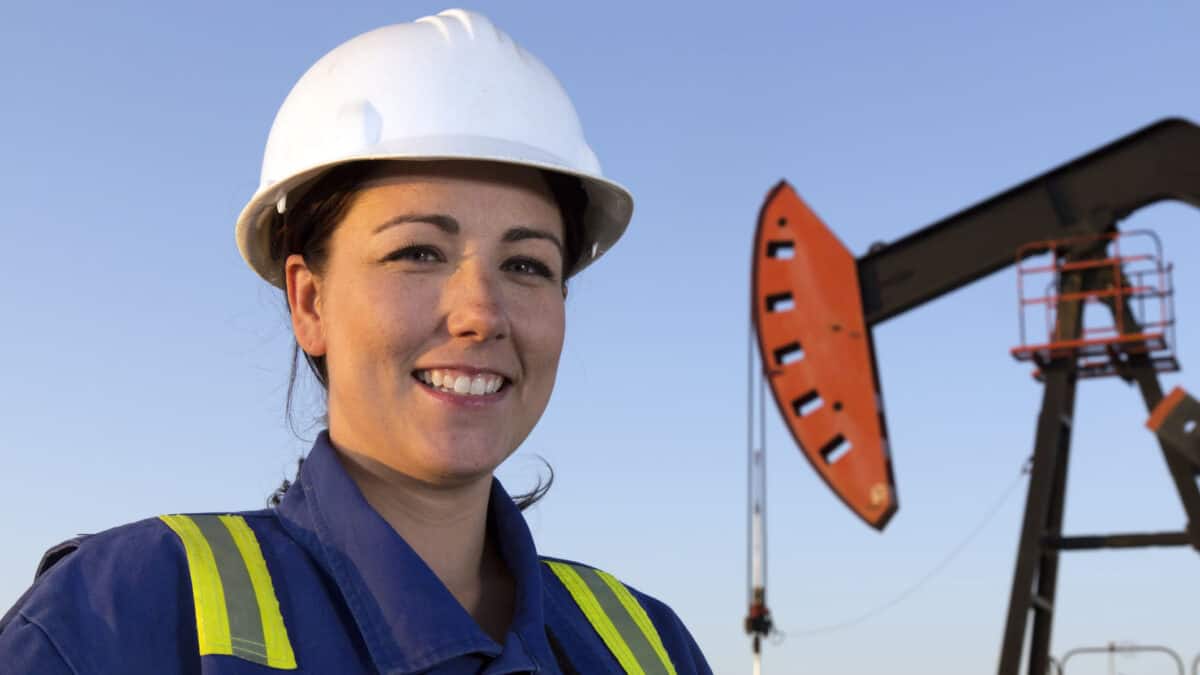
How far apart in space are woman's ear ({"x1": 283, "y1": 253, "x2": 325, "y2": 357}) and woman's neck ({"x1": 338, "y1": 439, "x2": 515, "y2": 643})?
0.17 meters

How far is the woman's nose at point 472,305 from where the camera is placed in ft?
6.23

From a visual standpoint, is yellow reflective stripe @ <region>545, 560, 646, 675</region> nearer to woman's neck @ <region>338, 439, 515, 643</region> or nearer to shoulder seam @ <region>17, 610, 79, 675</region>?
woman's neck @ <region>338, 439, 515, 643</region>

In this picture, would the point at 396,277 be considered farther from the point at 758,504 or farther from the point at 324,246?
the point at 758,504

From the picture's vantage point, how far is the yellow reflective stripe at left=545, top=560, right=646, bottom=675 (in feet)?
7.47

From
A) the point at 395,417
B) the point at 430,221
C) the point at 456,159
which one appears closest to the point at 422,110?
the point at 456,159

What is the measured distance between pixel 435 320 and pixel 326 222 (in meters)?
0.28

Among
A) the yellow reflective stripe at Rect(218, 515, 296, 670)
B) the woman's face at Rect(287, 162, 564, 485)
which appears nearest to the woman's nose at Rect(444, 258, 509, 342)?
the woman's face at Rect(287, 162, 564, 485)

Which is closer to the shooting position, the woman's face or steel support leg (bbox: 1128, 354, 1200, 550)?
the woman's face

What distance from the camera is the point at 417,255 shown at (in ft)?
6.36

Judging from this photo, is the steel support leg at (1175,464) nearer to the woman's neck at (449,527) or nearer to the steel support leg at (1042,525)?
the steel support leg at (1042,525)

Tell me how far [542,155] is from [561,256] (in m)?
0.21

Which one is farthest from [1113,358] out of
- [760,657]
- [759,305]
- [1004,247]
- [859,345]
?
[760,657]

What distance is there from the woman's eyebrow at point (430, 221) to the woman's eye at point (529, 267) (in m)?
0.10

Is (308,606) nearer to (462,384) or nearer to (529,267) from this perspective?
(462,384)
